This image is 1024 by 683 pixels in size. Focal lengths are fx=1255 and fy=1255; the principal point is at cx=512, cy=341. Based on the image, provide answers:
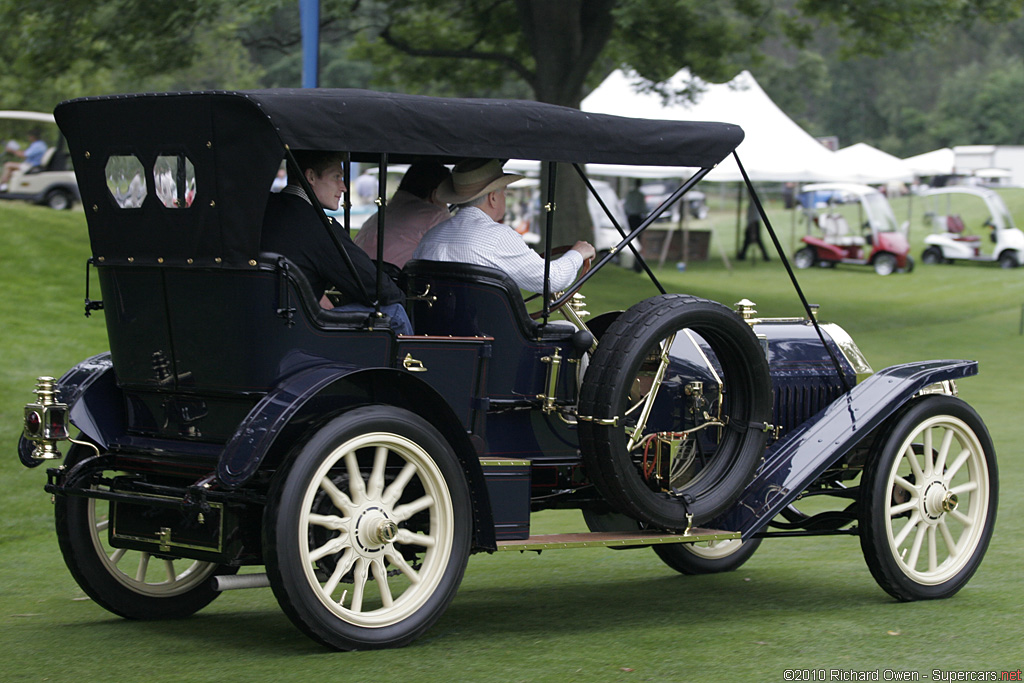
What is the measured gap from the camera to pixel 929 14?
18578 millimetres

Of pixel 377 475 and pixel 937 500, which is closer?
pixel 377 475

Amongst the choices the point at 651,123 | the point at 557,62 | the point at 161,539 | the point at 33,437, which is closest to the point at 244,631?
the point at 161,539

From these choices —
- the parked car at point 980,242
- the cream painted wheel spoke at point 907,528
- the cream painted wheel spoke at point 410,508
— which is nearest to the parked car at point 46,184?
the parked car at point 980,242

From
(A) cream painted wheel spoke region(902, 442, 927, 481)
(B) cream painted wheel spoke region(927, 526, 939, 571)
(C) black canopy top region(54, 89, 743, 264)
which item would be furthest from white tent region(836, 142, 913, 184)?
(C) black canopy top region(54, 89, 743, 264)

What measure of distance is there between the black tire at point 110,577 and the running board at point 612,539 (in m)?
1.22

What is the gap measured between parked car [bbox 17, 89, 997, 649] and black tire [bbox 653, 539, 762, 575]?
2.66 ft

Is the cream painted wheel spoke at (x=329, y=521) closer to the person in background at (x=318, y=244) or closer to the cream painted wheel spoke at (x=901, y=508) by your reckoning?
the person in background at (x=318, y=244)

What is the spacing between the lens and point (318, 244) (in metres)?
4.69

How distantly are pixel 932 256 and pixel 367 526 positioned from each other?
1201 inches

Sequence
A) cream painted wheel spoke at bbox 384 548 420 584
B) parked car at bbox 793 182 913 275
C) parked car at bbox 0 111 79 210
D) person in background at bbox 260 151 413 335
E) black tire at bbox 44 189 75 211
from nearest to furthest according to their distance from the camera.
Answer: cream painted wheel spoke at bbox 384 548 420 584 → person in background at bbox 260 151 413 335 → parked car at bbox 0 111 79 210 → black tire at bbox 44 189 75 211 → parked car at bbox 793 182 913 275

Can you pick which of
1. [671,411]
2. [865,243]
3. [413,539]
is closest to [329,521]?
[413,539]

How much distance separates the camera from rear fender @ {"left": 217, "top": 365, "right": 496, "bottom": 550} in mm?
4203

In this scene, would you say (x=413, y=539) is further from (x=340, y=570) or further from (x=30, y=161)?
(x=30, y=161)

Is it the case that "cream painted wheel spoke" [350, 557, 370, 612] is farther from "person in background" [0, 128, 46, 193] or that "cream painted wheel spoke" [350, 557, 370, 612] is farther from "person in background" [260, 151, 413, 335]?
"person in background" [0, 128, 46, 193]
